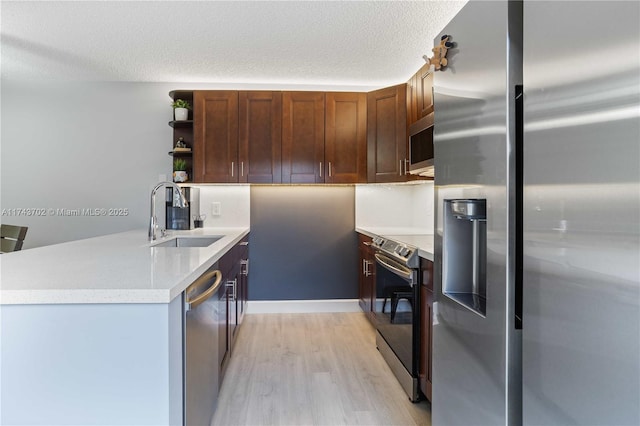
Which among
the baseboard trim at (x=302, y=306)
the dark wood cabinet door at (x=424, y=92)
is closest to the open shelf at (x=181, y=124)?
the baseboard trim at (x=302, y=306)

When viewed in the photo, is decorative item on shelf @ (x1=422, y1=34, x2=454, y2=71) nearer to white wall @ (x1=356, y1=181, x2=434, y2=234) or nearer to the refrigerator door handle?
the refrigerator door handle

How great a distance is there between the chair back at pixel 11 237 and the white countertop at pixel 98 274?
3.89 feet

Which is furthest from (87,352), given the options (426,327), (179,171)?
(179,171)

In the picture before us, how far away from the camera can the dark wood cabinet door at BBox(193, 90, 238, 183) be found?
11.2 feet

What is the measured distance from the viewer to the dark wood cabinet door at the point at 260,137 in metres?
3.44

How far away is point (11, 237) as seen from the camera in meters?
2.68

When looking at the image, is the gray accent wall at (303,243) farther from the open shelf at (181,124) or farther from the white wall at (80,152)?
the white wall at (80,152)

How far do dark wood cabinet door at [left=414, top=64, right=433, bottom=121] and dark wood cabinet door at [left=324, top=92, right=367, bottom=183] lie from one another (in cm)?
105

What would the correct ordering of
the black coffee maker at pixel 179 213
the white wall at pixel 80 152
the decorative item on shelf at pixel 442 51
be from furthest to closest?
the white wall at pixel 80 152
the black coffee maker at pixel 179 213
the decorative item on shelf at pixel 442 51

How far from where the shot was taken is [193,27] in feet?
8.35

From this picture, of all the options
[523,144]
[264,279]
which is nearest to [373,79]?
[264,279]

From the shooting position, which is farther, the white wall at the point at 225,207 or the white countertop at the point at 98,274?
the white wall at the point at 225,207

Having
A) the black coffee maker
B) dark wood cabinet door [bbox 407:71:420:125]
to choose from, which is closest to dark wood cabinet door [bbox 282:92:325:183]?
the black coffee maker

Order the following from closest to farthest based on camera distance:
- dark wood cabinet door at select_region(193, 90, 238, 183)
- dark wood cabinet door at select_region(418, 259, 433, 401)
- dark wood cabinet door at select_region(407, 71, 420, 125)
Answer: dark wood cabinet door at select_region(418, 259, 433, 401)
dark wood cabinet door at select_region(407, 71, 420, 125)
dark wood cabinet door at select_region(193, 90, 238, 183)
